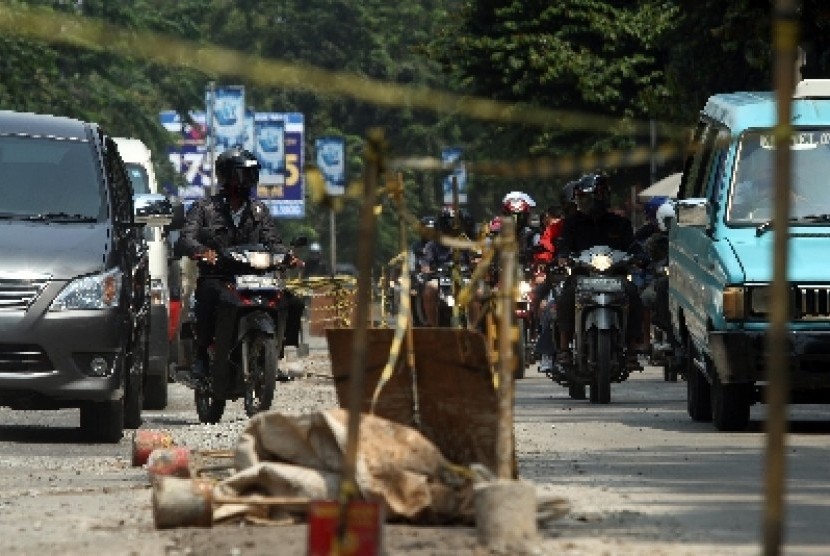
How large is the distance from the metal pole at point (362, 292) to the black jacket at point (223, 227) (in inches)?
406

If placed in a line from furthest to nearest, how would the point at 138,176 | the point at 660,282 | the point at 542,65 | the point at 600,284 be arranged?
the point at 542,65 < the point at 660,282 < the point at 138,176 < the point at 600,284

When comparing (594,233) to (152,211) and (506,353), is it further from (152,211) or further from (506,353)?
(506,353)

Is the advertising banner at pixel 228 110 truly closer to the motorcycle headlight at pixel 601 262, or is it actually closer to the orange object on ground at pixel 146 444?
the motorcycle headlight at pixel 601 262

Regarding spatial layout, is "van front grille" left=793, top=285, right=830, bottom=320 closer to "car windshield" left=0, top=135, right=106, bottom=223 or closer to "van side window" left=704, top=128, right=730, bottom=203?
"van side window" left=704, top=128, right=730, bottom=203

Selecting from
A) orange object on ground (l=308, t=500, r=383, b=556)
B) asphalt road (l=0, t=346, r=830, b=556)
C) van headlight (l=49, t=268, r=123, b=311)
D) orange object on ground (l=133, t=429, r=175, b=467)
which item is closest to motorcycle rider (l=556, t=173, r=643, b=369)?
asphalt road (l=0, t=346, r=830, b=556)

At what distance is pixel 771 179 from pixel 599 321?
3266 millimetres

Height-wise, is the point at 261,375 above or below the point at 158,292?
below

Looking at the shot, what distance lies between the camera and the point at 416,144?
10519cm

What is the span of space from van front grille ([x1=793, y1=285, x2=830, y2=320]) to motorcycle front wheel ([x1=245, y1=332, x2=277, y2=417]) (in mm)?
3416

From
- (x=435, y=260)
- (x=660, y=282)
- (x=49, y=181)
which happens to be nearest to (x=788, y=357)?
(x=49, y=181)

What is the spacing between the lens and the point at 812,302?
694 inches

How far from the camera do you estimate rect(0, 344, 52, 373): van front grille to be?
1722 centimetres

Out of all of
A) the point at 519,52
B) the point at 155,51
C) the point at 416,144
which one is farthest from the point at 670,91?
the point at 416,144

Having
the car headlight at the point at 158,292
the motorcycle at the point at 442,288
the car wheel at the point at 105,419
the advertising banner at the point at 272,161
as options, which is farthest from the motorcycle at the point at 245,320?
the advertising banner at the point at 272,161
